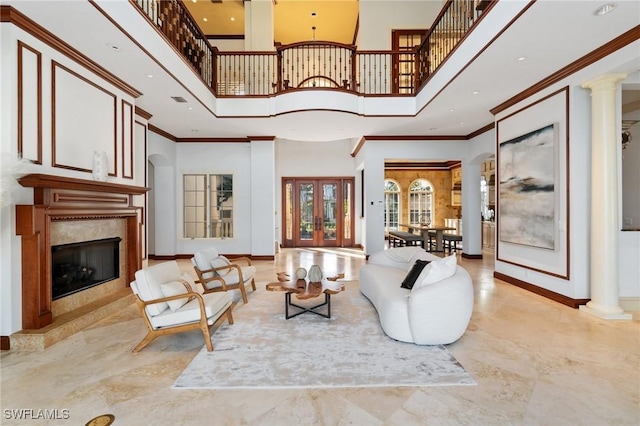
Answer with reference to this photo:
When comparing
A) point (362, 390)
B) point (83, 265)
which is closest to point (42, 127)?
point (83, 265)

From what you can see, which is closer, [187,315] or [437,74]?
[187,315]

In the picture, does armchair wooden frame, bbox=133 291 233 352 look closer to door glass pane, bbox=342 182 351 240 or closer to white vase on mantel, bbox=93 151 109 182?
white vase on mantel, bbox=93 151 109 182

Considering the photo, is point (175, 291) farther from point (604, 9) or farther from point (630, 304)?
point (630, 304)

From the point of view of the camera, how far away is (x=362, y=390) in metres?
2.35

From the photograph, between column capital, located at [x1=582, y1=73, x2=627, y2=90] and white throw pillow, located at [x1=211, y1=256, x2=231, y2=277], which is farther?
white throw pillow, located at [x1=211, y1=256, x2=231, y2=277]

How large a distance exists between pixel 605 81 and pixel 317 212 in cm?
792

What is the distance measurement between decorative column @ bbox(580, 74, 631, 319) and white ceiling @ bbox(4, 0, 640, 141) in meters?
0.32

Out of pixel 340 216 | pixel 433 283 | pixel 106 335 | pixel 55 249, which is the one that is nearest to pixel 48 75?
pixel 55 249

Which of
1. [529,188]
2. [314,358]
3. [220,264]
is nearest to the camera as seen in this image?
[314,358]

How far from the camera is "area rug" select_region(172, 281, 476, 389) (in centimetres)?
247

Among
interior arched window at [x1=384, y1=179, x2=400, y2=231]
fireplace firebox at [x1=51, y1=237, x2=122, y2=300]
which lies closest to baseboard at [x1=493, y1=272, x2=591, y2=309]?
fireplace firebox at [x1=51, y1=237, x2=122, y2=300]

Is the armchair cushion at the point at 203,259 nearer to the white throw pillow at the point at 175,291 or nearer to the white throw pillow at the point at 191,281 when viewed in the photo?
the white throw pillow at the point at 191,281

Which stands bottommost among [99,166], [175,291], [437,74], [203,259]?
[175,291]

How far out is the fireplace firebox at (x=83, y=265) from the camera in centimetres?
362
